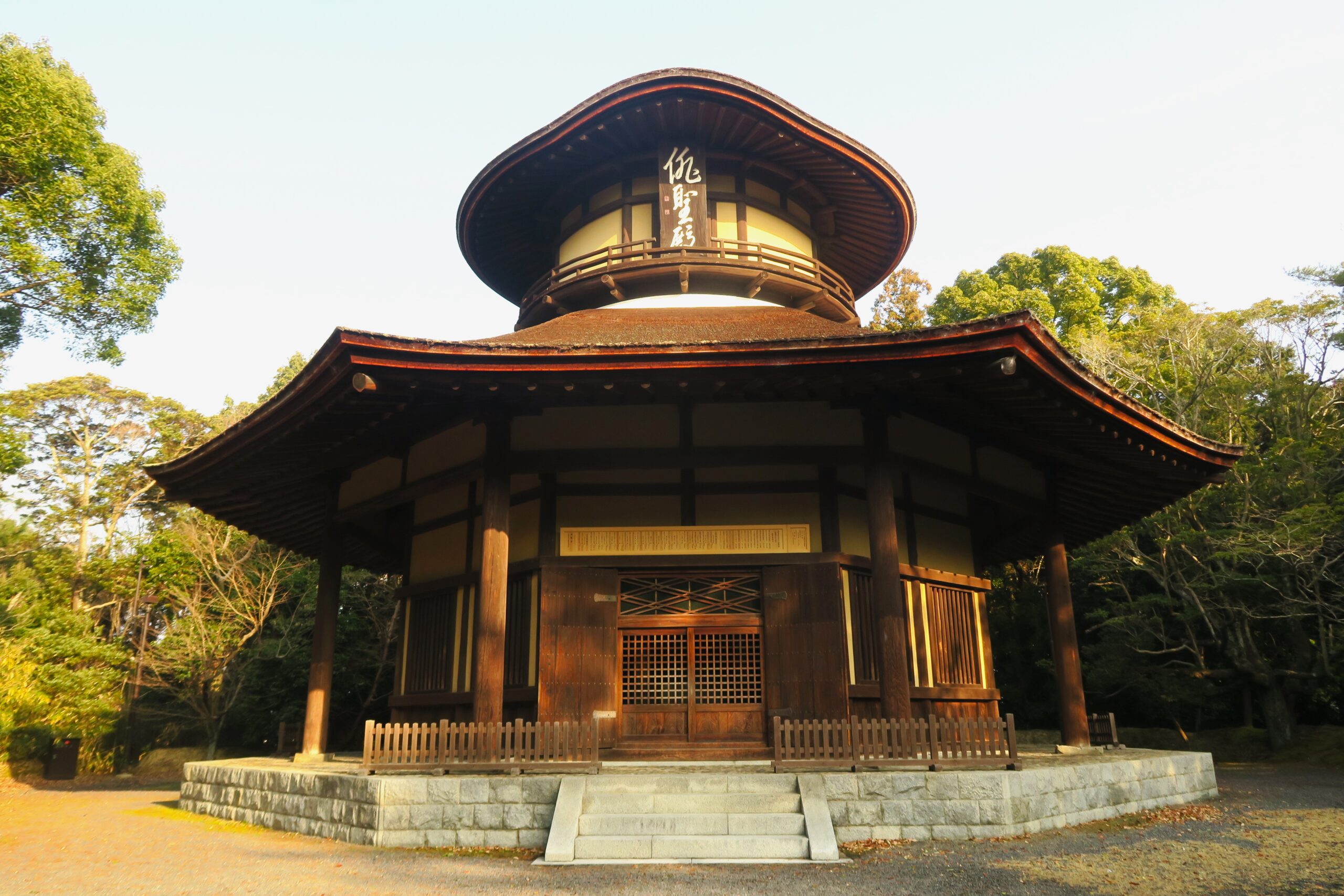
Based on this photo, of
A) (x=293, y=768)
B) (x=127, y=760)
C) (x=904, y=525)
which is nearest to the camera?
(x=293, y=768)

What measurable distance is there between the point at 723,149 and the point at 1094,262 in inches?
1072

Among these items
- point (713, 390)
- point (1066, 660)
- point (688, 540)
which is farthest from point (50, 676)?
point (1066, 660)

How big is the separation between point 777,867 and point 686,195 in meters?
10.9

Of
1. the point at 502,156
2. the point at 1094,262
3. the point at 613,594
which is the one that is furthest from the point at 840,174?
the point at 1094,262

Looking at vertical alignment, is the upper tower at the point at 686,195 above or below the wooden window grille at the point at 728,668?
above

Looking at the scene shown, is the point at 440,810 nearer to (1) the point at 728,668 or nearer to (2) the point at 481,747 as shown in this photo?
(2) the point at 481,747

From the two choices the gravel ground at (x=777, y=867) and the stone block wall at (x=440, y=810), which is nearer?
the gravel ground at (x=777, y=867)

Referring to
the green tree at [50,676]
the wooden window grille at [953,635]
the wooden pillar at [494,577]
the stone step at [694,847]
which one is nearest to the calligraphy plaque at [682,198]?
the wooden pillar at [494,577]

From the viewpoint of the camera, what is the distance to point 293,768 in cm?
1241

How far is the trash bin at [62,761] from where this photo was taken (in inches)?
980

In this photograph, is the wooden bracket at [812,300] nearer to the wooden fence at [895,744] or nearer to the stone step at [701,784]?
the wooden fence at [895,744]

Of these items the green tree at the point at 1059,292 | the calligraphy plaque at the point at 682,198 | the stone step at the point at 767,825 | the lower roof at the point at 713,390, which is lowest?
the stone step at the point at 767,825

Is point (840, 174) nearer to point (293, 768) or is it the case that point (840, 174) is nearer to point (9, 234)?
point (293, 768)

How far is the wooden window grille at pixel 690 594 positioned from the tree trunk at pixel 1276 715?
1915cm
